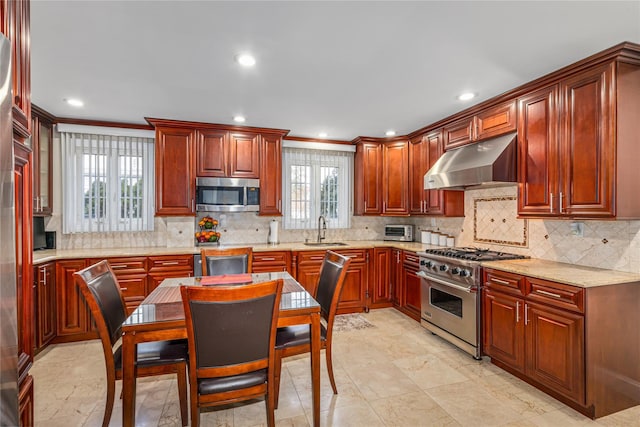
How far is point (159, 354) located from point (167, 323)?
1.30 feet

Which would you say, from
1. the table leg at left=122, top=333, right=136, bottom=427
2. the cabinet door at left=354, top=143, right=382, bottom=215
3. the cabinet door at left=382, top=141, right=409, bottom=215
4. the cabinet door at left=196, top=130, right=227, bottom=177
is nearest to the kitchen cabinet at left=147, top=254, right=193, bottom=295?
the cabinet door at left=196, top=130, right=227, bottom=177

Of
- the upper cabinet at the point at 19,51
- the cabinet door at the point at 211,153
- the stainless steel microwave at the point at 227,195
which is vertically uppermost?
the cabinet door at the point at 211,153

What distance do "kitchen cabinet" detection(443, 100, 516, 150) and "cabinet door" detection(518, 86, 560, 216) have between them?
0.40 ft

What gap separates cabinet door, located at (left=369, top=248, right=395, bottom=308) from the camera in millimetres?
4465

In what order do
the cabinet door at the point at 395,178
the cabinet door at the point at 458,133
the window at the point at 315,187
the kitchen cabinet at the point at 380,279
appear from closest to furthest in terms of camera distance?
the cabinet door at the point at 458,133 < the kitchen cabinet at the point at 380,279 < the cabinet door at the point at 395,178 < the window at the point at 315,187

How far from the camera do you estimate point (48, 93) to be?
3.01 m

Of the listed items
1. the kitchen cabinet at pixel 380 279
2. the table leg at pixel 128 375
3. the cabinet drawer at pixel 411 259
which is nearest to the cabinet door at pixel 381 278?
the kitchen cabinet at pixel 380 279

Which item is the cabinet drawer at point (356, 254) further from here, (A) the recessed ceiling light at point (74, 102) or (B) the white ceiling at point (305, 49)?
(A) the recessed ceiling light at point (74, 102)

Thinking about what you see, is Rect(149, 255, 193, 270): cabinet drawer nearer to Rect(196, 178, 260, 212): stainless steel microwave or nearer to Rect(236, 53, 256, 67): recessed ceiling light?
Rect(196, 178, 260, 212): stainless steel microwave

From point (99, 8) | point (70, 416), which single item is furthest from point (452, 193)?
point (70, 416)

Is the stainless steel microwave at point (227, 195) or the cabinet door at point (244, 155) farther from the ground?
the cabinet door at point (244, 155)

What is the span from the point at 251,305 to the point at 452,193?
10.7ft

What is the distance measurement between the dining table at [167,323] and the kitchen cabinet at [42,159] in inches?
90.5

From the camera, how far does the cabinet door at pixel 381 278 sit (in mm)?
4465
